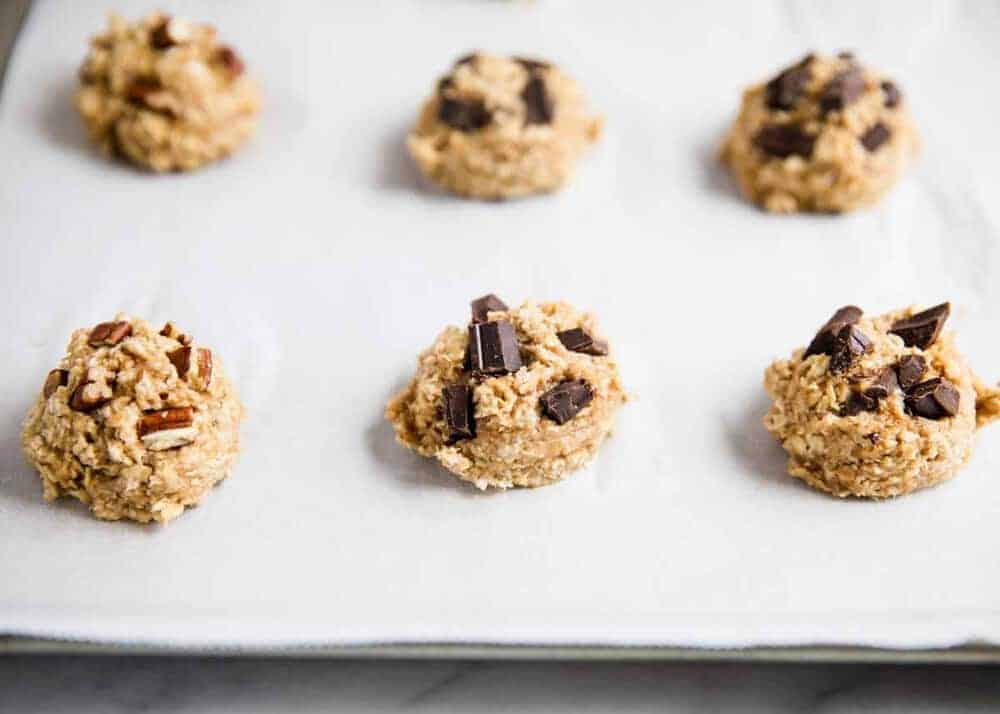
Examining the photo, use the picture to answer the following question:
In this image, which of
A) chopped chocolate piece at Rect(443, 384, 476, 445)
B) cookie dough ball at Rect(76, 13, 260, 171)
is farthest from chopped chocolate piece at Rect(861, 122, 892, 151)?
cookie dough ball at Rect(76, 13, 260, 171)

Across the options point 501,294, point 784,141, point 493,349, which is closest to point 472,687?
point 493,349

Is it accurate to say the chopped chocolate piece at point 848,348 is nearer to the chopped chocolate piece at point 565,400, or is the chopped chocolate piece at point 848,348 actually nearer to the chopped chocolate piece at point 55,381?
the chopped chocolate piece at point 565,400

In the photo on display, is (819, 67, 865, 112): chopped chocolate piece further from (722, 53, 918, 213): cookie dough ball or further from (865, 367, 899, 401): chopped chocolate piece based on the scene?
(865, 367, 899, 401): chopped chocolate piece

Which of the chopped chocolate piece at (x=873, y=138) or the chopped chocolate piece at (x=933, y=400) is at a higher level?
the chopped chocolate piece at (x=873, y=138)

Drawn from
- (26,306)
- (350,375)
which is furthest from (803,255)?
(26,306)

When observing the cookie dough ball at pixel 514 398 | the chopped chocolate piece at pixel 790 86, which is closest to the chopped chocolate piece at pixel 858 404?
the cookie dough ball at pixel 514 398
